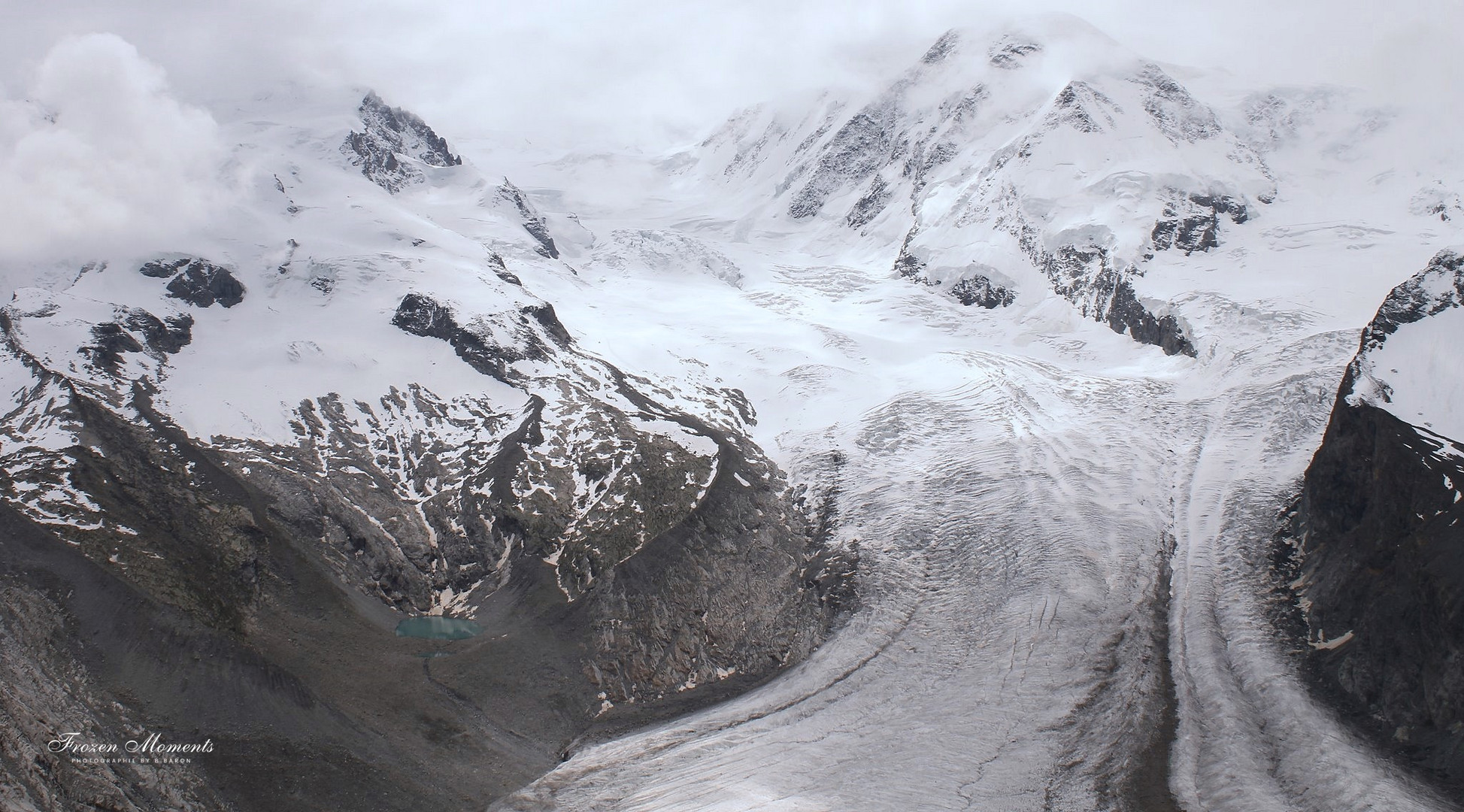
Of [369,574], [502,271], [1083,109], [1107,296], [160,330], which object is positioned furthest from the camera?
[1083,109]

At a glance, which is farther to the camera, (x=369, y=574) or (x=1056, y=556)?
(x=1056, y=556)

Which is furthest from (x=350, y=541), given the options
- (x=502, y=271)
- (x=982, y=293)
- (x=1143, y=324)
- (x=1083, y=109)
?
(x=1083, y=109)

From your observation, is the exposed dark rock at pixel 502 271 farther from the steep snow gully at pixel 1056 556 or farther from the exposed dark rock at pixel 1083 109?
the exposed dark rock at pixel 1083 109

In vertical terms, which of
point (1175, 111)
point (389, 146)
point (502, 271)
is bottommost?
point (502, 271)

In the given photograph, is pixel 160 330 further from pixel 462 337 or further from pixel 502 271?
pixel 502 271

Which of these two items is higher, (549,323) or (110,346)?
(549,323)

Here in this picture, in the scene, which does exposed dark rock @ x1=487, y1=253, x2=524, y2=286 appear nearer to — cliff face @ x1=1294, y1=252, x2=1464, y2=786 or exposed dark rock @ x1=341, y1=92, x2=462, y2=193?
exposed dark rock @ x1=341, y1=92, x2=462, y2=193

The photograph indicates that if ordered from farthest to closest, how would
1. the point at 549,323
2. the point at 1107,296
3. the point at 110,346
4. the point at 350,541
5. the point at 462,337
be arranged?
1. the point at 1107,296
2. the point at 549,323
3. the point at 462,337
4. the point at 110,346
5. the point at 350,541
